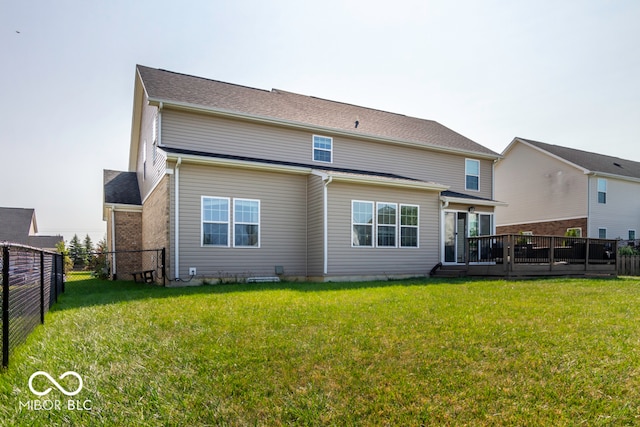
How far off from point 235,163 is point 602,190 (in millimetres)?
20068

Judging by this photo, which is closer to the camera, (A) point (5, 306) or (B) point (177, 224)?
(A) point (5, 306)

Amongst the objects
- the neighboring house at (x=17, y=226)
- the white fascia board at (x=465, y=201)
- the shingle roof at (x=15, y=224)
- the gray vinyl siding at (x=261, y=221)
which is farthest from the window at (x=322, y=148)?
the shingle roof at (x=15, y=224)

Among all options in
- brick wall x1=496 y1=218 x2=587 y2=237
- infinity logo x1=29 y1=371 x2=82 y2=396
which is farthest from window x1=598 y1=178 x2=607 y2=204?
infinity logo x1=29 y1=371 x2=82 y2=396

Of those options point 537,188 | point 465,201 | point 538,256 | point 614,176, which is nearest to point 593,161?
point 614,176

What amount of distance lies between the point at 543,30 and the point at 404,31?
11.8ft

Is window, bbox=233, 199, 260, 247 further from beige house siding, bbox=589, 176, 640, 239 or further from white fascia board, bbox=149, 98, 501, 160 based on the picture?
beige house siding, bbox=589, 176, 640, 239

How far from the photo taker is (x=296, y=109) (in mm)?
15273

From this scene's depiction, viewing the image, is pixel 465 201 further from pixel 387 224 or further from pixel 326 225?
pixel 326 225

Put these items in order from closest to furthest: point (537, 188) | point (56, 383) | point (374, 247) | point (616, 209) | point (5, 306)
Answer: point (56, 383) → point (5, 306) → point (374, 247) → point (616, 209) → point (537, 188)

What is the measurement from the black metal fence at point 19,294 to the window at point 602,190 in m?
24.5

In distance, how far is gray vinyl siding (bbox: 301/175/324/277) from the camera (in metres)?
12.3

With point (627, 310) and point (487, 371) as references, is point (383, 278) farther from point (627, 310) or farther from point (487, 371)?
point (487, 371)

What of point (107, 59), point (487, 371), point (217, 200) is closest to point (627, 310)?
point (487, 371)

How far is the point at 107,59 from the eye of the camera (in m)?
12.8
